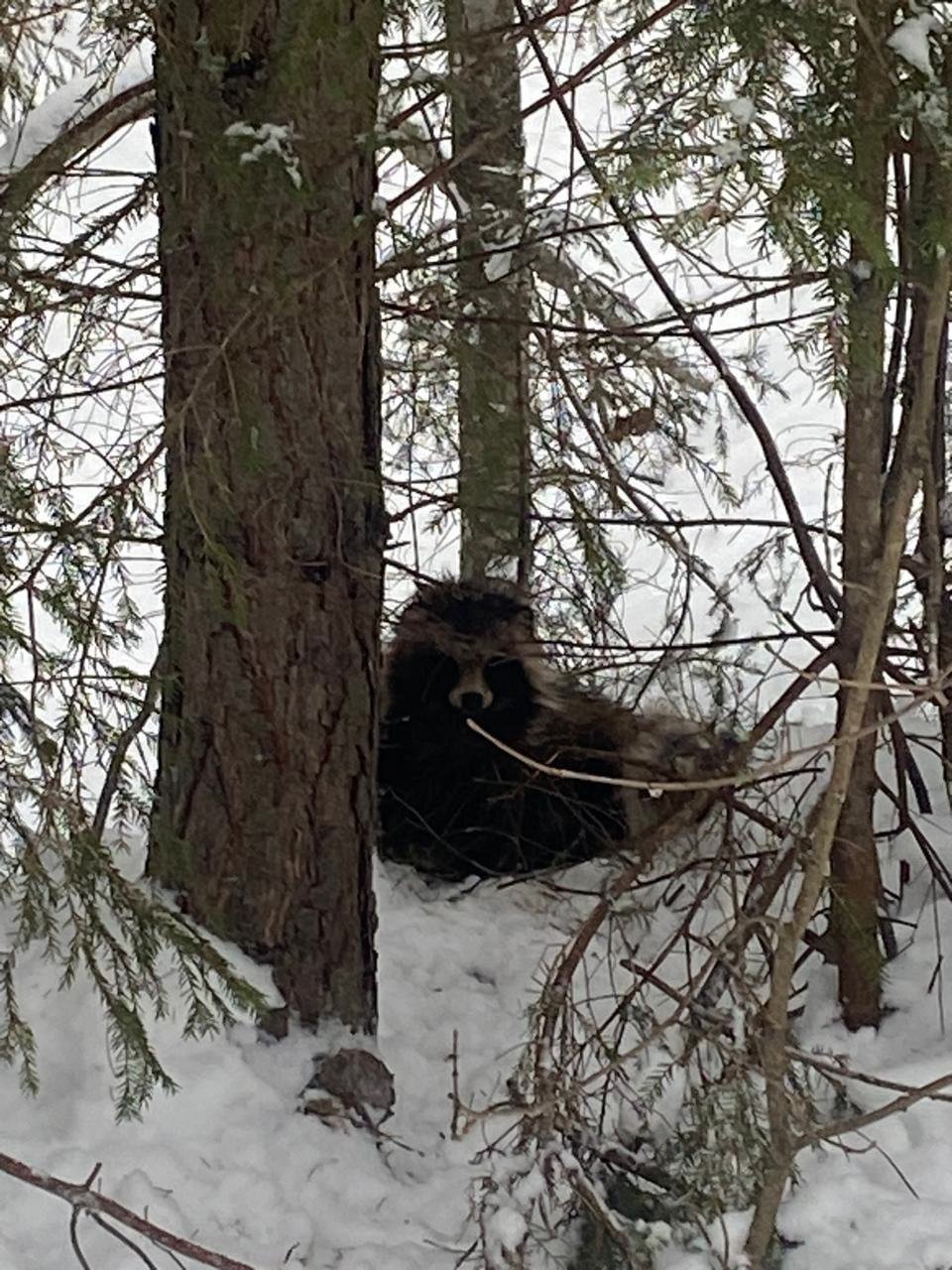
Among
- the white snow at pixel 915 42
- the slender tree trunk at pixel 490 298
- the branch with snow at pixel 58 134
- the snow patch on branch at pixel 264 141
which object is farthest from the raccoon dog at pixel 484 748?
the white snow at pixel 915 42

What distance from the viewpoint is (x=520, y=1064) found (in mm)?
2600

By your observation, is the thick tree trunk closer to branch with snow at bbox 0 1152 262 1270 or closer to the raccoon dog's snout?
branch with snow at bbox 0 1152 262 1270

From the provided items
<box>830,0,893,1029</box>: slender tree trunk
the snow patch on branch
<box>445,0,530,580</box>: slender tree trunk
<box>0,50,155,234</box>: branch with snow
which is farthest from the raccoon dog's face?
the snow patch on branch

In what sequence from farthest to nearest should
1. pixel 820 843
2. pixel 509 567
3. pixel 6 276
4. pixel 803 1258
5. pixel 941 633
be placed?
pixel 509 567 < pixel 941 633 < pixel 6 276 < pixel 803 1258 < pixel 820 843

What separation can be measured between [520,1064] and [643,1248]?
36 centimetres

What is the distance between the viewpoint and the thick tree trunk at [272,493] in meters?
2.75

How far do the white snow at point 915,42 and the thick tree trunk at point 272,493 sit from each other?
0.90 meters

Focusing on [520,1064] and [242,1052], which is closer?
[520,1064]

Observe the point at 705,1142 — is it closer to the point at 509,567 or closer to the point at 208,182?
the point at 208,182

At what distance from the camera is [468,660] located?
414 centimetres

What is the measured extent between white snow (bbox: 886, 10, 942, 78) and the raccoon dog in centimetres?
213

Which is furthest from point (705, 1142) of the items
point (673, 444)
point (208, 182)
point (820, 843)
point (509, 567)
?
point (509, 567)

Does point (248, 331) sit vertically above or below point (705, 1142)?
above

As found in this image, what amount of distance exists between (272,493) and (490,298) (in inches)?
67.2
